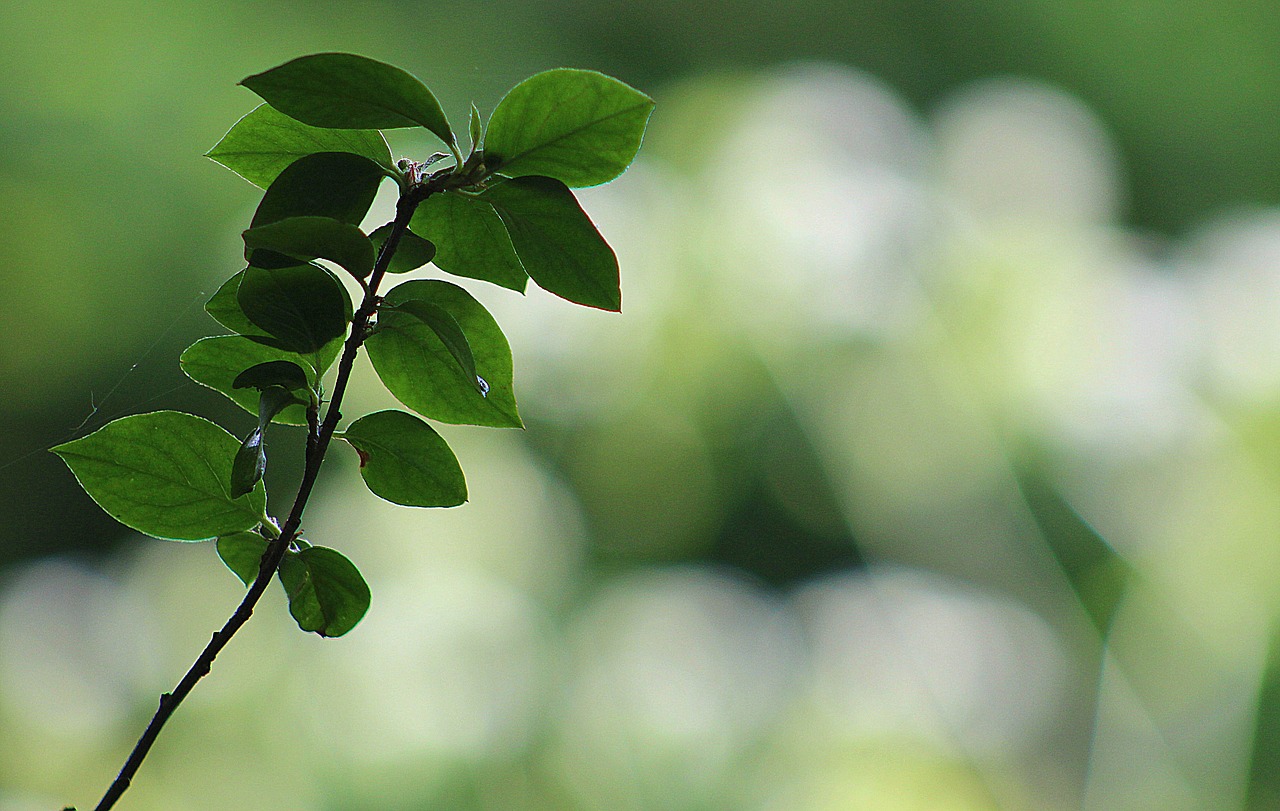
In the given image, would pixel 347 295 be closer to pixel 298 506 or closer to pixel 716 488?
pixel 298 506

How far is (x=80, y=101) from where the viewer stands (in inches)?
63.9

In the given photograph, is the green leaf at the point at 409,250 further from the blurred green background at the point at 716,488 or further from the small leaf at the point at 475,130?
the blurred green background at the point at 716,488

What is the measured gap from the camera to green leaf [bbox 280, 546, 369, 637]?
144mm

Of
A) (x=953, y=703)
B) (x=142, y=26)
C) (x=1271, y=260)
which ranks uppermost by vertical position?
(x=142, y=26)

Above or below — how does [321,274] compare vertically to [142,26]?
below

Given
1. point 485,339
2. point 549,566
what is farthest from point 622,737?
point 485,339

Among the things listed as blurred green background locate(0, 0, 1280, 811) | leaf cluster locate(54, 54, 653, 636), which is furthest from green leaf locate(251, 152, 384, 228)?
blurred green background locate(0, 0, 1280, 811)

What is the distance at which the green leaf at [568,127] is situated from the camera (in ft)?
0.42

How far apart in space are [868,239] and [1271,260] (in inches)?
30.1

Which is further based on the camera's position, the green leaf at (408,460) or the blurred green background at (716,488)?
the blurred green background at (716,488)

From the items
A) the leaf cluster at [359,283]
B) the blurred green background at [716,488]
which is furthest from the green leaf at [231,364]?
the blurred green background at [716,488]

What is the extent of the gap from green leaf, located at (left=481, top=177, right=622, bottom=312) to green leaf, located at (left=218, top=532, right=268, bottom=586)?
6 centimetres

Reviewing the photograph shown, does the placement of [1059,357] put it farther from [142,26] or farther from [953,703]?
[142,26]

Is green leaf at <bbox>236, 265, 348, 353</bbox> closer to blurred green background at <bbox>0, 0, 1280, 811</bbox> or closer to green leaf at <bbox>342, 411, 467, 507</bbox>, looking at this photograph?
green leaf at <bbox>342, 411, 467, 507</bbox>
